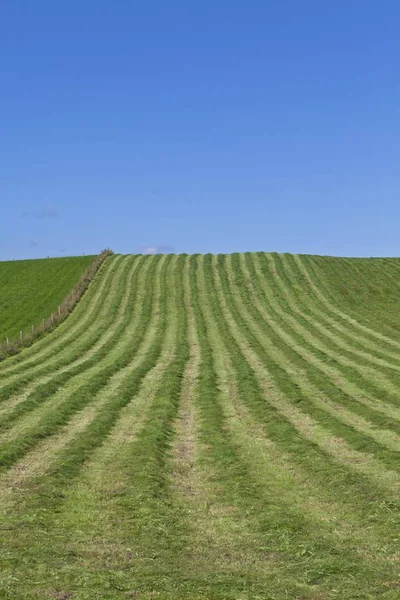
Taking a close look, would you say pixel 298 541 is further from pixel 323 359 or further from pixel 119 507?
pixel 323 359

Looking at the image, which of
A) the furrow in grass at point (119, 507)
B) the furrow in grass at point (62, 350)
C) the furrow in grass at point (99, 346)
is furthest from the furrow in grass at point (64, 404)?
the furrow in grass at point (62, 350)

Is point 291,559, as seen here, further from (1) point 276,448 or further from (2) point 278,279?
(2) point 278,279

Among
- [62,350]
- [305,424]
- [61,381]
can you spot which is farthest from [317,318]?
[305,424]

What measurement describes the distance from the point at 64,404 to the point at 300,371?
14.9 m

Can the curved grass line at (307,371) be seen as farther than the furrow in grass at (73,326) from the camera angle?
No

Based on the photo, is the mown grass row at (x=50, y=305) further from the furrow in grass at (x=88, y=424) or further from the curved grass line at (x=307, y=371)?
the curved grass line at (x=307, y=371)

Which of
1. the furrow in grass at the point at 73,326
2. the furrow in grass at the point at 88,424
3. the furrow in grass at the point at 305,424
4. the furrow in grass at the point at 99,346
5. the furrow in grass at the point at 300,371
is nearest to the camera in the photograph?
the furrow in grass at the point at 305,424

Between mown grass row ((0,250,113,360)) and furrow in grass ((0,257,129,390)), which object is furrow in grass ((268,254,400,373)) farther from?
mown grass row ((0,250,113,360))

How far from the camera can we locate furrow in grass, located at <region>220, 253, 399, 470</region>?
2273cm

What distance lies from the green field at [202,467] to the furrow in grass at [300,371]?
145mm

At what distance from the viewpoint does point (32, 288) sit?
77.2m

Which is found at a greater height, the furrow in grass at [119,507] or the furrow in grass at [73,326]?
the furrow in grass at [73,326]

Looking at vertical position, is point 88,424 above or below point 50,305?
below

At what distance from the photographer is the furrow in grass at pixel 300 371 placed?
22.7m
